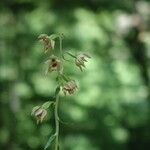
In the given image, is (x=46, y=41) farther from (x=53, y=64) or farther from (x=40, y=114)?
(x=40, y=114)

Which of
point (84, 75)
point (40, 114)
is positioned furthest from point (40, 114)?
point (84, 75)

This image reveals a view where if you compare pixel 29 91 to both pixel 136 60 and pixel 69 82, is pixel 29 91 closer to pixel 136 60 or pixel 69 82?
pixel 136 60

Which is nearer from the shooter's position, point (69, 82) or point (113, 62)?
point (69, 82)

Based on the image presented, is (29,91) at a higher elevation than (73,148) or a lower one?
higher

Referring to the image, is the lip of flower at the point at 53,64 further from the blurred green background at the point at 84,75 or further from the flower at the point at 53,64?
the blurred green background at the point at 84,75

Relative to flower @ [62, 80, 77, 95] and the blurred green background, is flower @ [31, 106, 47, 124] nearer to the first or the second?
flower @ [62, 80, 77, 95]

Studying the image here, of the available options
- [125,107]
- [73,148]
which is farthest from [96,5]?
[73,148]
